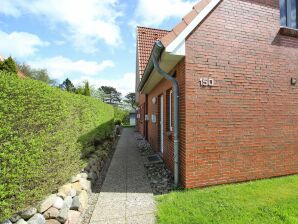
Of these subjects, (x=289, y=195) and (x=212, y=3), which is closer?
(x=289, y=195)

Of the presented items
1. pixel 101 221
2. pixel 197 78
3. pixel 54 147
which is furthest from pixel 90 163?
pixel 197 78

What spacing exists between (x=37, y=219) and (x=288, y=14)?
773cm

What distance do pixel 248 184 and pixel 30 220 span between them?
14.9ft

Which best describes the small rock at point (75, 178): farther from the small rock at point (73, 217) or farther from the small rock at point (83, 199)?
the small rock at point (73, 217)

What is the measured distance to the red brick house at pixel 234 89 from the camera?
14.6ft

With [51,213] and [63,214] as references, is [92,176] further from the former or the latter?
[51,213]

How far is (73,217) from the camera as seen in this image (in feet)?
11.8

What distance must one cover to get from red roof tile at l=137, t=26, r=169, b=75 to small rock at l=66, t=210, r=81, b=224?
937 centimetres

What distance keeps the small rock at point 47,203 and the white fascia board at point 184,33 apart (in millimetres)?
3682

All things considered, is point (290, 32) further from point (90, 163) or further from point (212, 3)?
point (90, 163)

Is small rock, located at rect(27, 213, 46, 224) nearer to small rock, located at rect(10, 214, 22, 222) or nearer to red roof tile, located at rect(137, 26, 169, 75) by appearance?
small rock, located at rect(10, 214, 22, 222)

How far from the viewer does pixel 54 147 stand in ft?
12.6

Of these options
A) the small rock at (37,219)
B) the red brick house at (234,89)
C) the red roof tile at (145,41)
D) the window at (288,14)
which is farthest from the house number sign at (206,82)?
the red roof tile at (145,41)

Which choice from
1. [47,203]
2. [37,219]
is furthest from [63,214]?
[37,219]
